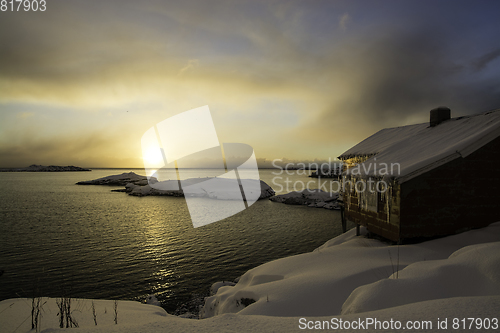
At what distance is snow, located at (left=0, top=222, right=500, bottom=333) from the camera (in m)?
3.50

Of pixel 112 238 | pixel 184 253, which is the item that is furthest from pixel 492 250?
pixel 112 238

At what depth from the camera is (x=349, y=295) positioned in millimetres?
5758

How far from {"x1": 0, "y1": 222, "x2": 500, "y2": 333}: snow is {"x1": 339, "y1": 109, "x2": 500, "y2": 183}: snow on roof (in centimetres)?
319

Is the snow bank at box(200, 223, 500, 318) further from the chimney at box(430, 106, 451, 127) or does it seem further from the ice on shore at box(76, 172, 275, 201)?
the ice on shore at box(76, 172, 275, 201)

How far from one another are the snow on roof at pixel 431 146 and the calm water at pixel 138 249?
883 centimetres

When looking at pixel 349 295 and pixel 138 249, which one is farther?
pixel 138 249

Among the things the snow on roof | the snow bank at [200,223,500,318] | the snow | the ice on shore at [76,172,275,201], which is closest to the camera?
the snow

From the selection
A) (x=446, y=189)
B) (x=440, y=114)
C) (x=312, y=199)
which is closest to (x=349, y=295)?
(x=446, y=189)

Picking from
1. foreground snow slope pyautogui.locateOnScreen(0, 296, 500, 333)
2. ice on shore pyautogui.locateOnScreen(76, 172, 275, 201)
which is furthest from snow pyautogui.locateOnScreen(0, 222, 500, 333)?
ice on shore pyautogui.locateOnScreen(76, 172, 275, 201)

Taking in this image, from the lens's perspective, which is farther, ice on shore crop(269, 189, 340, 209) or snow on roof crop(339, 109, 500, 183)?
ice on shore crop(269, 189, 340, 209)

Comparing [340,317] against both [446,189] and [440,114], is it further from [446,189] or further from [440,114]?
[440,114]

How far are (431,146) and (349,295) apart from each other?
32.3 feet

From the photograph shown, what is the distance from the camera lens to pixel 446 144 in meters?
11.2

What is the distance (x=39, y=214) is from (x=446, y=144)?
40.6 meters
